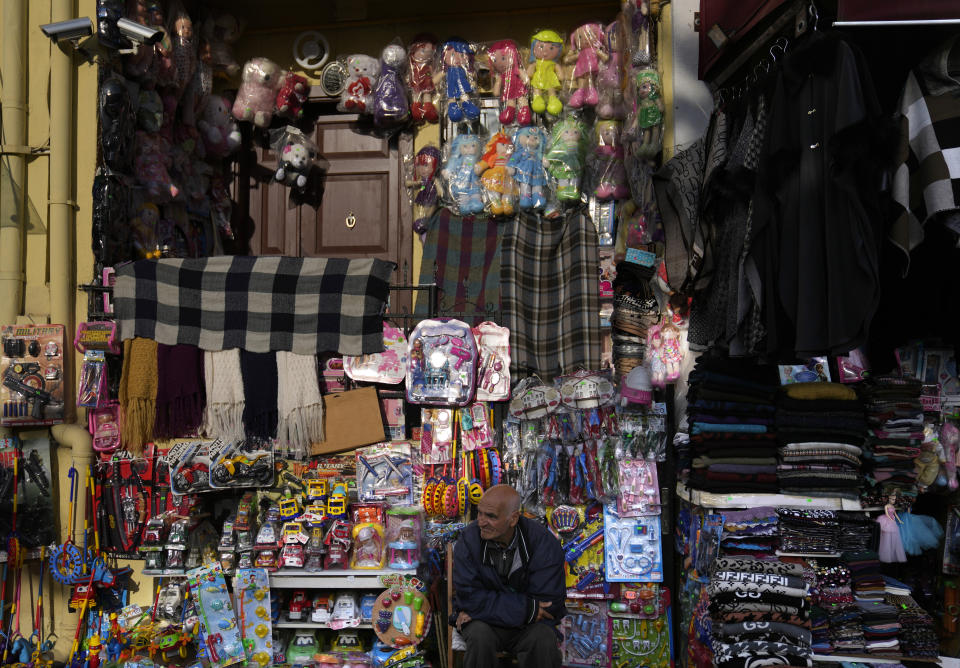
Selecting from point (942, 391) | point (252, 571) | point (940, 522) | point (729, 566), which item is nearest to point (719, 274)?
point (729, 566)

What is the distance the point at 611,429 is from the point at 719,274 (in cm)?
153

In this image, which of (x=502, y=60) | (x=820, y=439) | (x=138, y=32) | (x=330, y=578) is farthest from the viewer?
(x=502, y=60)

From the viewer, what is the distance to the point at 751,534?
3.83 m

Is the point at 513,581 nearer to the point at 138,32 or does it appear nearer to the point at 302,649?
the point at 302,649

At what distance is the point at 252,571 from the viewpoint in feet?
14.4

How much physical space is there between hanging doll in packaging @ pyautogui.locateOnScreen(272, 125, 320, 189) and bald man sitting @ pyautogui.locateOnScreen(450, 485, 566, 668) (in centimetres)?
307

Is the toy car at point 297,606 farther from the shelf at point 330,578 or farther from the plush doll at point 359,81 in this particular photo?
the plush doll at point 359,81

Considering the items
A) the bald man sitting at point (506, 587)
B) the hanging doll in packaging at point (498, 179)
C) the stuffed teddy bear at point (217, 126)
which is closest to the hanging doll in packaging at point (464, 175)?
the hanging doll in packaging at point (498, 179)

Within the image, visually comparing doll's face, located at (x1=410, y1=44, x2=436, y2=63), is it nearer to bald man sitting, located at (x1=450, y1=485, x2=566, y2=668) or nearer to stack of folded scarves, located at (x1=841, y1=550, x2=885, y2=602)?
bald man sitting, located at (x1=450, y1=485, x2=566, y2=668)

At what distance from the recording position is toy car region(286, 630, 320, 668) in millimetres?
4465

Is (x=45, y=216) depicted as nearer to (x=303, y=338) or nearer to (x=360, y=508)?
(x=303, y=338)

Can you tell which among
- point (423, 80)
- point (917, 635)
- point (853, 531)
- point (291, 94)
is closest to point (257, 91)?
point (291, 94)

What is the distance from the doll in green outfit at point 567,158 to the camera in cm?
514

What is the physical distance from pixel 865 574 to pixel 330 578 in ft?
9.66
